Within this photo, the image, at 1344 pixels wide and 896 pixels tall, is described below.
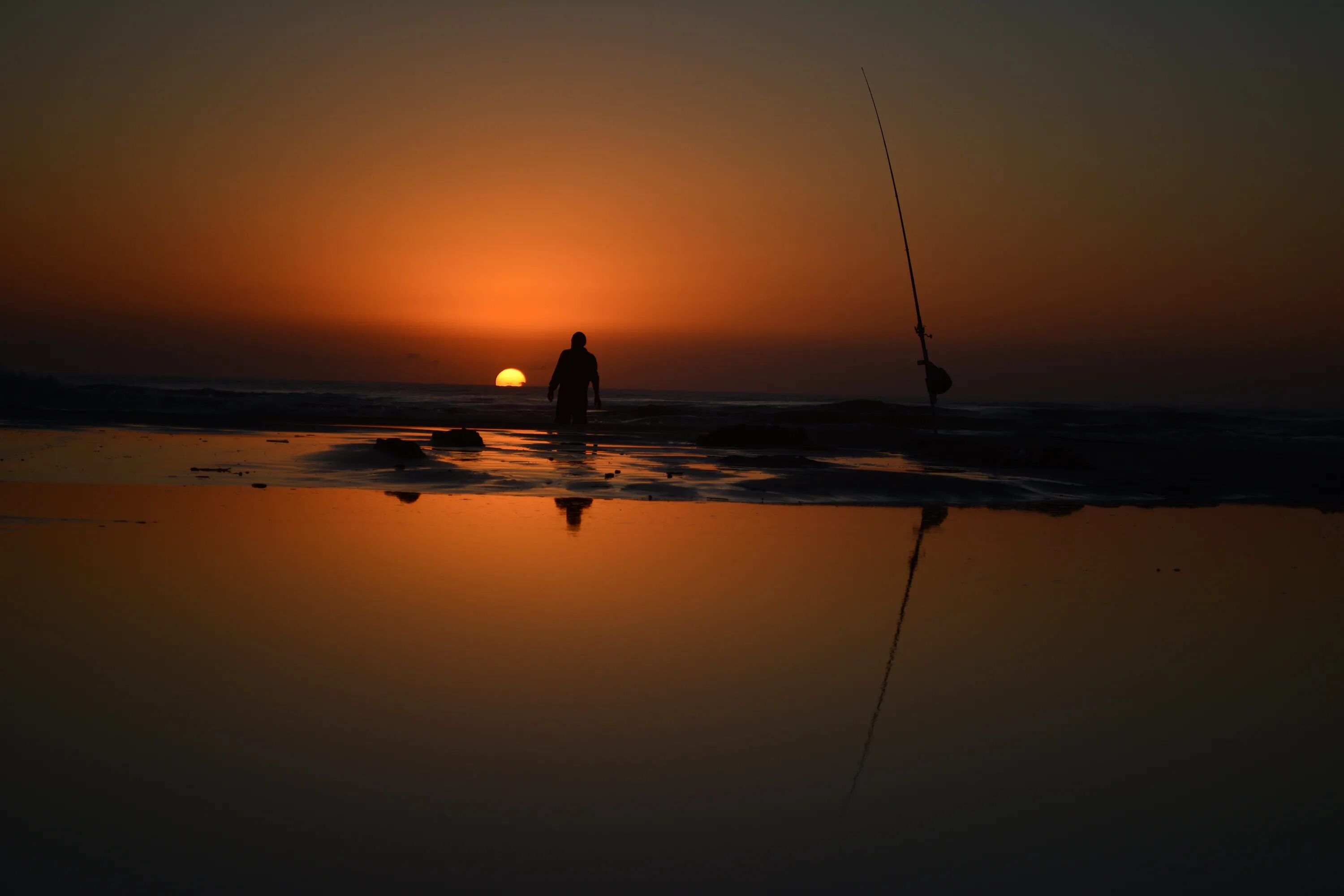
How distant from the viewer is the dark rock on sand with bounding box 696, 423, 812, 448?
1367cm

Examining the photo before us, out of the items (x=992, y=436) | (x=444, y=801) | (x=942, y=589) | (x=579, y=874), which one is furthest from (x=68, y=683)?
(x=992, y=436)

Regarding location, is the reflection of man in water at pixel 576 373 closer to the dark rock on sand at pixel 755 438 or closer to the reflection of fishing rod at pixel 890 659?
the dark rock on sand at pixel 755 438

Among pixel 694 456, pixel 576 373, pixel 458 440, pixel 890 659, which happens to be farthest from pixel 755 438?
pixel 890 659

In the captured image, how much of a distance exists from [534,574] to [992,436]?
15596 mm

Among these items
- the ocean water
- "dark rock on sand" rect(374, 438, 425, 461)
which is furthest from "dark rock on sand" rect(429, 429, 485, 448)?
"dark rock on sand" rect(374, 438, 425, 461)

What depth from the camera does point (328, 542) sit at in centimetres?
478

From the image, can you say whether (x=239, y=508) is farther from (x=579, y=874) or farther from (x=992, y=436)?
(x=992, y=436)

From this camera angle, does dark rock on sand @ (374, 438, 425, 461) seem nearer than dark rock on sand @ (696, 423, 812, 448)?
Yes

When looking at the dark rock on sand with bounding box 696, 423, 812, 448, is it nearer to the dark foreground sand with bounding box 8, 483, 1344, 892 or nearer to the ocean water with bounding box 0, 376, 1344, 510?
the ocean water with bounding box 0, 376, 1344, 510

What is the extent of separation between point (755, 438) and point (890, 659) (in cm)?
1072

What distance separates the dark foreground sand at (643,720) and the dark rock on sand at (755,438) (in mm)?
8882

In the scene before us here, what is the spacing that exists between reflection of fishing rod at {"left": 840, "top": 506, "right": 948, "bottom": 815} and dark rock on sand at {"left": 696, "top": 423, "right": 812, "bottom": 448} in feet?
23.3

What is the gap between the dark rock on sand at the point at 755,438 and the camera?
13.7m

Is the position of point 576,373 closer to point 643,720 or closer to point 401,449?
point 401,449
